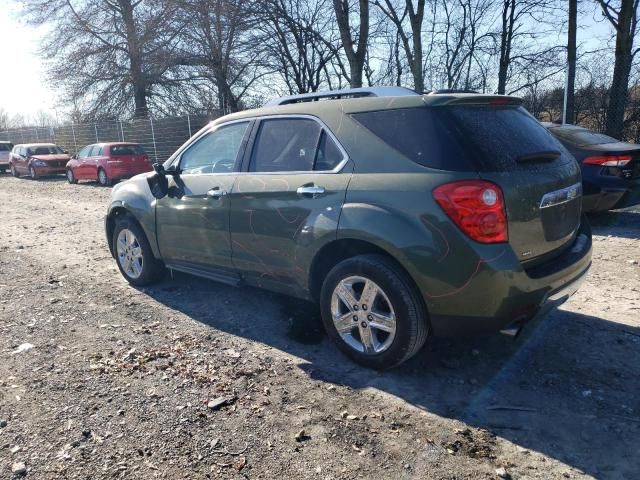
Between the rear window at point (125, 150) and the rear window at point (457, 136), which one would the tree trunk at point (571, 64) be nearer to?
the rear window at point (457, 136)

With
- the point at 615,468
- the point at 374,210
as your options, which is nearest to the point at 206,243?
the point at 374,210

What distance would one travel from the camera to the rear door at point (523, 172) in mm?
2939

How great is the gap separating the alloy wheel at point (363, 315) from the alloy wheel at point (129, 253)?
2.74 meters

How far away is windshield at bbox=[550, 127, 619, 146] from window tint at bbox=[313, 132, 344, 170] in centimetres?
520

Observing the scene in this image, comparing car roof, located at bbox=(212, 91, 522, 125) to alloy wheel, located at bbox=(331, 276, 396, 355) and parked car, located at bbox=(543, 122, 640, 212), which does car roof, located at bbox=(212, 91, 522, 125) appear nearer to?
alloy wheel, located at bbox=(331, 276, 396, 355)

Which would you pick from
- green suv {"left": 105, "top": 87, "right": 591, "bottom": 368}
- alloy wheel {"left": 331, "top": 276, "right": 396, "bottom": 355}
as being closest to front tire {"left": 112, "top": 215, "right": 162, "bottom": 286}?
green suv {"left": 105, "top": 87, "right": 591, "bottom": 368}

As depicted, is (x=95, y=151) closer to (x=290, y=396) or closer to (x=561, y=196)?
(x=290, y=396)

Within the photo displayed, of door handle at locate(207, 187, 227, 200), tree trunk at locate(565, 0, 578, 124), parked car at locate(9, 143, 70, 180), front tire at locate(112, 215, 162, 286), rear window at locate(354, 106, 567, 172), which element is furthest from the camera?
parked car at locate(9, 143, 70, 180)

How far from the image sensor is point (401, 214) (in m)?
3.05

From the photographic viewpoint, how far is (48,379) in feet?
11.4

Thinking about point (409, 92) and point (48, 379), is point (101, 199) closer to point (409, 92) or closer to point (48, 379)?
point (48, 379)

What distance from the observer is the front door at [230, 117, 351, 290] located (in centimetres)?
346

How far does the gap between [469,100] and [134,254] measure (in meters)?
3.83

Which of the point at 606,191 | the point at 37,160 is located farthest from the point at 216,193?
the point at 37,160
